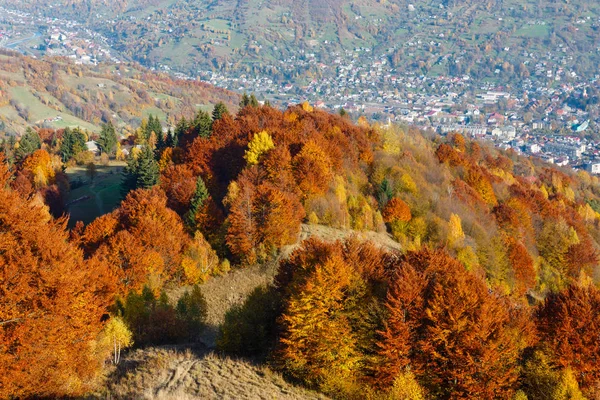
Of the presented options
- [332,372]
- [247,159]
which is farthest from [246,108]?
[332,372]

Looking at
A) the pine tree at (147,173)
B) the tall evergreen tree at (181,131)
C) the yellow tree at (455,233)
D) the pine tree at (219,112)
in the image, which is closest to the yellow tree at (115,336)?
the pine tree at (147,173)

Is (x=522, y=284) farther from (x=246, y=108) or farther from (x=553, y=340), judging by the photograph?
(x=246, y=108)

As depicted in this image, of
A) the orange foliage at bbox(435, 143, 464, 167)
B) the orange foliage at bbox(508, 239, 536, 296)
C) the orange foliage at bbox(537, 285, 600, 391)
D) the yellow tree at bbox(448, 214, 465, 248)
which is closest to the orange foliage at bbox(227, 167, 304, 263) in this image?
the yellow tree at bbox(448, 214, 465, 248)

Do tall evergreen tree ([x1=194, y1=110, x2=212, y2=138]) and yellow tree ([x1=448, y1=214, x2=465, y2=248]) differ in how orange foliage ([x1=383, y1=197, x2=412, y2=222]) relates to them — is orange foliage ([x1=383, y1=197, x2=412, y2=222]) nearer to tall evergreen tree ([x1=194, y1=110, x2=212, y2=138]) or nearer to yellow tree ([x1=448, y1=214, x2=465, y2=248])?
yellow tree ([x1=448, y1=214, x2=465, y2=248])

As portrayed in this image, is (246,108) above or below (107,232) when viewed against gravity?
above

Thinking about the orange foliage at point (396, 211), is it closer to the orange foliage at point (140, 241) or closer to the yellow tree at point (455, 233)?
the yellow tree at point (455, 233)

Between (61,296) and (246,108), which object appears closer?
(61,296)

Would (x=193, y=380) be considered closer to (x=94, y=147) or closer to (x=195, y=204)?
(x=195, y=204)
